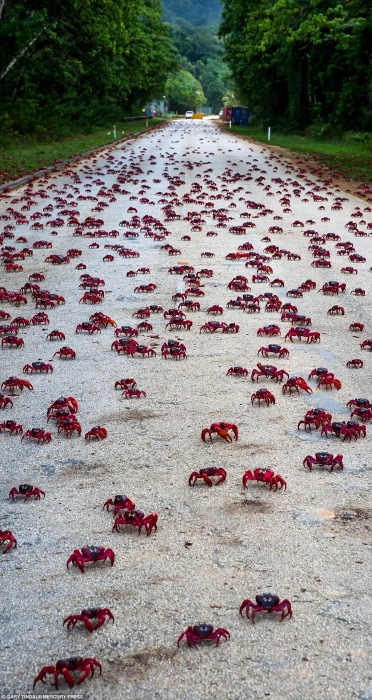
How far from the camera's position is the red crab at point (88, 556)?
4.10 m

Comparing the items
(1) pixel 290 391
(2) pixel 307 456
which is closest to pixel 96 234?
(1) pixel 290 391

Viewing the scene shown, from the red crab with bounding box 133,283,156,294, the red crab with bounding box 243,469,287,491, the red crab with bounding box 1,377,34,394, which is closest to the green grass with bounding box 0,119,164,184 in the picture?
the red crab with bounding box 133,283,156,294

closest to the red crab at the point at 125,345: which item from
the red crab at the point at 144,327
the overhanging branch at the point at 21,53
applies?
the red crab at the point at 144,327

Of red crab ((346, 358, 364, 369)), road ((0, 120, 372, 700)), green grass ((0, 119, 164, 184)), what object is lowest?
road ((0, 120, 372, 700))

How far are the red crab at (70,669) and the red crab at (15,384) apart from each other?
375 cm

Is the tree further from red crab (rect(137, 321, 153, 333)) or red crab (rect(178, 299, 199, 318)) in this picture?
red crab (rect(137, 321, 153, 333))

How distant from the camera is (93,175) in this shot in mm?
27391

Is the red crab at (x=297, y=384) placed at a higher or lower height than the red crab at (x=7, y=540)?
higher

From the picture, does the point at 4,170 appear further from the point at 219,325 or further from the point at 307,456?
the point at 307,456

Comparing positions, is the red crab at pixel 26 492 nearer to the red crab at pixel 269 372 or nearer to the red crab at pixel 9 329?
the red crab at pixel 269 372

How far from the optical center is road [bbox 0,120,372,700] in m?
3.40

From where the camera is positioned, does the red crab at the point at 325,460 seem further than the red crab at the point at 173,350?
No

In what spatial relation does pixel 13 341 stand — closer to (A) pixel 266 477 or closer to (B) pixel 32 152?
(A) pixel 266 477

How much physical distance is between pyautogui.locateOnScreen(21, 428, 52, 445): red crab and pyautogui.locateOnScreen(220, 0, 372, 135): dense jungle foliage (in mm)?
27148
